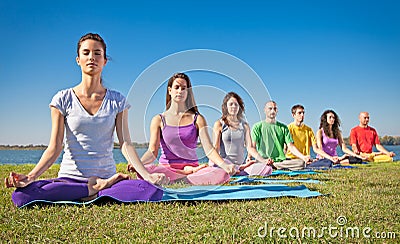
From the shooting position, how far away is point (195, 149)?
566 centimetres

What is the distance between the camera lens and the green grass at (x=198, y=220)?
261 cm

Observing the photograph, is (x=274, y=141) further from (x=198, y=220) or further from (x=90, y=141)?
(x=198, y=220)

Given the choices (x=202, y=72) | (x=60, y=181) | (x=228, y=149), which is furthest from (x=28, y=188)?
(x=228, y=149)

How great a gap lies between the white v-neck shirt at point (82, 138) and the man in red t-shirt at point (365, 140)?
31.6ft

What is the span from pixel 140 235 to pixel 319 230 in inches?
47.2

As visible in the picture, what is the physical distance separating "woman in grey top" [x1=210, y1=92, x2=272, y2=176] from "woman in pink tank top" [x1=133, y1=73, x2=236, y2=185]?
0.96 metres

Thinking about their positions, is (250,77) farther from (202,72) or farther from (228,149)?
(228,149)

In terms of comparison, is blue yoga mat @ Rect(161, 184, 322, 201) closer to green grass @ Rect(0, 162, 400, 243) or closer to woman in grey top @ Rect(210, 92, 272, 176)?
green grass @ Rect(0, 162, 400, 243)

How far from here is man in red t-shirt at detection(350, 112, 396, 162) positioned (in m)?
11.8
